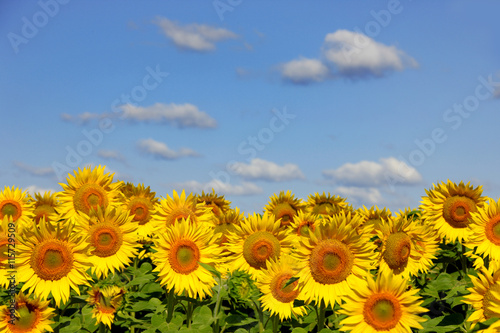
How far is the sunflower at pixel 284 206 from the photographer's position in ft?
36.9

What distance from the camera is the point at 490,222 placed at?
9305mm

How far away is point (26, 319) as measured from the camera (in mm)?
6820

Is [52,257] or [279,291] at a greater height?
[52,257]

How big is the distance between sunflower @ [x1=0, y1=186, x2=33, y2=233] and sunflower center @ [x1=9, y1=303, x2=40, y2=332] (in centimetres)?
399

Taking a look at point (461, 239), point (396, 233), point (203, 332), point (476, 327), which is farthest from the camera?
point (461, 239)

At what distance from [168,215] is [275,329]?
2518 mm

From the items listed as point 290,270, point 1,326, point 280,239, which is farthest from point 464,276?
point 1,326

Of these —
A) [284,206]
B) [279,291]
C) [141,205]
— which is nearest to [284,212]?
[284,206]

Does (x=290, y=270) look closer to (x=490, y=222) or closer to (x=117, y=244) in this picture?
(x=117, y=244)

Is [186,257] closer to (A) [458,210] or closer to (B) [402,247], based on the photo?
(B) [402,247]

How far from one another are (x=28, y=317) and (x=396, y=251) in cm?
512

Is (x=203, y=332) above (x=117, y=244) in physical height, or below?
below

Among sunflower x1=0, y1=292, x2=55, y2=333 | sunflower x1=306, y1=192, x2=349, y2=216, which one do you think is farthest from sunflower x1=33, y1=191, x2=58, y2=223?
sunflower x1=306, y1=192, x2=349, y2=216

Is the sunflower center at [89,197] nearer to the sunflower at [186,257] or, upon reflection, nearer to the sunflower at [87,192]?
the sunflower at [87,192]
